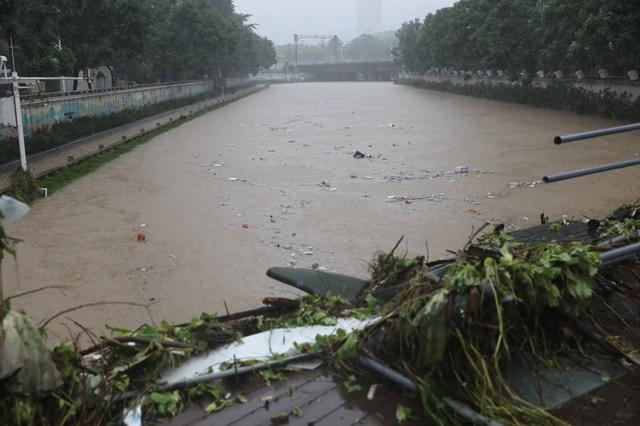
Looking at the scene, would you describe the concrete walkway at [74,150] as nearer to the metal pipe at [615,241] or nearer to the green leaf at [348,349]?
the green leaf at [348,349]

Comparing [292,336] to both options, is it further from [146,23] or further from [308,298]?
[146,23]

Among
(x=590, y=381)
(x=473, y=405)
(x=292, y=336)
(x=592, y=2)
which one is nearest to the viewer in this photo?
(x=473, y=405)

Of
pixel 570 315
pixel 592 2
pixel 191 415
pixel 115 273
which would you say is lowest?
pixel 115 273

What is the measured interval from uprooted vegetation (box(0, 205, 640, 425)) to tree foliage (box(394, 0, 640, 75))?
56.9ft

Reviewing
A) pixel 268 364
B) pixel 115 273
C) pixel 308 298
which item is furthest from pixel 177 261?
pixel 268 364

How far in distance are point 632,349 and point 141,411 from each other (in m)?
2.02

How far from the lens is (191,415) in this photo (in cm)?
232

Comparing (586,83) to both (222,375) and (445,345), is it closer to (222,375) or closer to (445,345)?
(445,345)

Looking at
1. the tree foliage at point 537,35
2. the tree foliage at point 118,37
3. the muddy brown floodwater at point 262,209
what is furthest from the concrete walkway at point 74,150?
the tree foliage at point 537,35

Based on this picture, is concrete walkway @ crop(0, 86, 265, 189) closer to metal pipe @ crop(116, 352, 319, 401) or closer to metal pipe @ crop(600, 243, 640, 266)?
metal pipe @ crop(116, 352, 319, 401)

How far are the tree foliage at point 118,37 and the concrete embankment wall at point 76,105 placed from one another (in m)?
0.99

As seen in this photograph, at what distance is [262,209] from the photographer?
33.0 feet

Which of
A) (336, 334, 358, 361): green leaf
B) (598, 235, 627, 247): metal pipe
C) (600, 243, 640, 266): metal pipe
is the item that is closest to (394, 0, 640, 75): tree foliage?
(598, 235, 627, 247): metal pipe

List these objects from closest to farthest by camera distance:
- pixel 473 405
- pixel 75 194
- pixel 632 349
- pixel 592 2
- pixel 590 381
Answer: pixel 473 405, pixel 590 381, pixel 632 349, pixel 75 194, pixel 592 2
